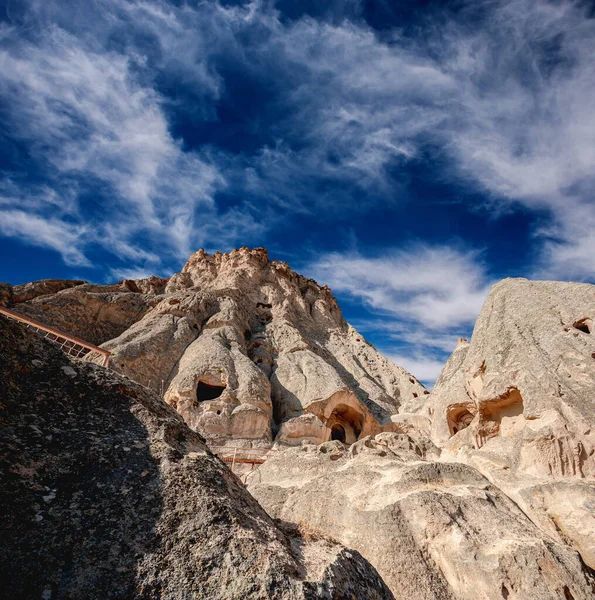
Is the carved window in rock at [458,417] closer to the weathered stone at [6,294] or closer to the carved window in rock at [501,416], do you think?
the carved window in rock at [501,416]

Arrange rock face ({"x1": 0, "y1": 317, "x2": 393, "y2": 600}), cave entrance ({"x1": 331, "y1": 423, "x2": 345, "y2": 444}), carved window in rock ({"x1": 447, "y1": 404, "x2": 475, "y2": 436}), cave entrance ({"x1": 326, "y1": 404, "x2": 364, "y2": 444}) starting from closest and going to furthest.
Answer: rock face ({"x1": 0, "y1": 317, "x2": 393, "y2": 600}), carved window in rock ({"x1": 447, "y1": 404, "x2": 475, "y2": 436}), cave entrance ({"x1": 326, "y1": 404, "x2": 364, "y2": 444}), cave entrance ({"x1": 331, "y1": 423, "x2": 345, "y2": 444})

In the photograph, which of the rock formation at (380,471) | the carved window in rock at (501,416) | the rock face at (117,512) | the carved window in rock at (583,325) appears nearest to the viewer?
the rock face at (117,512)

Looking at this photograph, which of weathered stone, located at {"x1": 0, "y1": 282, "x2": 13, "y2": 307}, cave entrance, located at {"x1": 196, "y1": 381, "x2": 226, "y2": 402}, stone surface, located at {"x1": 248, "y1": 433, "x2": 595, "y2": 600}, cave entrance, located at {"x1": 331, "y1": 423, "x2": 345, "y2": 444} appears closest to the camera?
stone surface, located at {"x1": 248, "y1": 433, "x2": 595, "y2": 600}

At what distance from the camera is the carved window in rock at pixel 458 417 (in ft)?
47.1

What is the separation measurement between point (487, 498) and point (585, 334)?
22.4 ft

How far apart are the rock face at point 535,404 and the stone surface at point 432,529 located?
116 cm

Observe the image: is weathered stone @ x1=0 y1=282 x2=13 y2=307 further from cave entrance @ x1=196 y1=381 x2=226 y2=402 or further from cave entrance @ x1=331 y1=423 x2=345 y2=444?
cave entrance @ x1=331 y1=423 x2=345 y2=444

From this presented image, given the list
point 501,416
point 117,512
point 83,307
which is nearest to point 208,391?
point 83,307

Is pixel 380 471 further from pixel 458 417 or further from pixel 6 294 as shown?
pixel 6 294

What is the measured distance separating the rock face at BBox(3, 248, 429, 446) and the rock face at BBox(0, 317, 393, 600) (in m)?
17.7

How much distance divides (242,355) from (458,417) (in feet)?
49.1

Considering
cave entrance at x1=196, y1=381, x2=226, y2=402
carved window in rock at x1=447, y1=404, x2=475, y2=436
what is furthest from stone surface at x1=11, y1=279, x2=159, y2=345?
carved window in rock at x1=447, y1=404, x2=475, y2=436

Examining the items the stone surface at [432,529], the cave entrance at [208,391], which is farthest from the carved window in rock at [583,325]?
the cave entrance at [208,391]

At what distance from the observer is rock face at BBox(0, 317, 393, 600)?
208 centimetres
